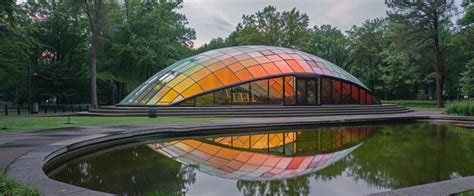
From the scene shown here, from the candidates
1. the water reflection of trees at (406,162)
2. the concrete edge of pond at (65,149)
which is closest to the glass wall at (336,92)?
the concrete edge of pond at (65,149)

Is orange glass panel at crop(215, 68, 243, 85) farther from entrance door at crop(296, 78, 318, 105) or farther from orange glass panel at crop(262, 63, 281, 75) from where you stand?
entrance door at crop(296, 78, 318, 105)

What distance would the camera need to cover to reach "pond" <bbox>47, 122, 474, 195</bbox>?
6.85 m

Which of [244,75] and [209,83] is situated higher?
[244,75]

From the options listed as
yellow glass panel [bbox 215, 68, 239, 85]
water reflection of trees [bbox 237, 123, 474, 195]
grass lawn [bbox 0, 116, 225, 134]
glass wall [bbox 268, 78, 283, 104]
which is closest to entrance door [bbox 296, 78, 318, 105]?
glass wall [bbox 268, 78, 283, 104]

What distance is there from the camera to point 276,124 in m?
18.1

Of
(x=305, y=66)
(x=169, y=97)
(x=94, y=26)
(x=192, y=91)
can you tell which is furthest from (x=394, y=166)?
(x=94, y=26)

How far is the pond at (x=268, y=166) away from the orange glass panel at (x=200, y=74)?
1345 centimetres

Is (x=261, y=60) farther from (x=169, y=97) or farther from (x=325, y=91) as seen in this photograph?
(x=169, y=97)

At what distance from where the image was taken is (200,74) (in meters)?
27.2

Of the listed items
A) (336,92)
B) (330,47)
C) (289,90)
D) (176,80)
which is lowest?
(336,92)

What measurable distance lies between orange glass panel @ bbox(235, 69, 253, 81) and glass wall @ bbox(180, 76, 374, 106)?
455mm

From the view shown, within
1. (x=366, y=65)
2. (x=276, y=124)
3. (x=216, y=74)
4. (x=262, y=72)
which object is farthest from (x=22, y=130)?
(x=366, y=65)

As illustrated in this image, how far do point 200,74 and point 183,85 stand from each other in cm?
158

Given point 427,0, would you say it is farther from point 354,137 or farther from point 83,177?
point 83,177
